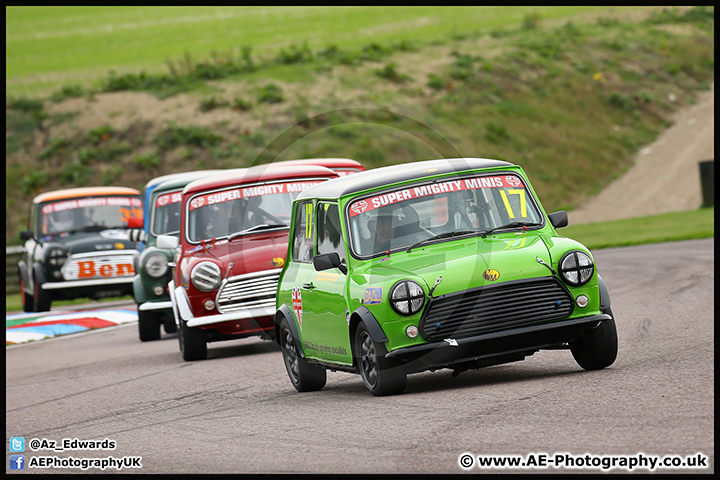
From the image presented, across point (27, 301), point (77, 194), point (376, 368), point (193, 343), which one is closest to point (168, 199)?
point (193, 343)

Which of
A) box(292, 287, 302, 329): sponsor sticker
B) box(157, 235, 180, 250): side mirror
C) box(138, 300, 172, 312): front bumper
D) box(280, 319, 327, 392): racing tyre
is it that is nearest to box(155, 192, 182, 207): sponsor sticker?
box(138, 300, 172, 312): front bumper

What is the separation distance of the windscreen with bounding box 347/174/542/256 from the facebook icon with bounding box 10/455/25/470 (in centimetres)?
284

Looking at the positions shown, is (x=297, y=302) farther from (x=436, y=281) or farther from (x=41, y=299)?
(x=41, y=299)

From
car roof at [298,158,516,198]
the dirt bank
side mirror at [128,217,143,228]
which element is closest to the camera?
car roof at [298,158,516,198]

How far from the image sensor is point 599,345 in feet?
25.7

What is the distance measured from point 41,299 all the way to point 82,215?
1898 millimetres

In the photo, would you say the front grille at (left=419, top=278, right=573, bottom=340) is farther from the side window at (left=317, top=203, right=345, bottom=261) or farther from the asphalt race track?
the side window at (left=317, top=203, right=345, bottom=261)

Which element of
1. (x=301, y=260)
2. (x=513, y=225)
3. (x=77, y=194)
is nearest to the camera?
(x=513, y=225)

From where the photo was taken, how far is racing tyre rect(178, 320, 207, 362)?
1191 cm

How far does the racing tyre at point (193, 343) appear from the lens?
469 inches

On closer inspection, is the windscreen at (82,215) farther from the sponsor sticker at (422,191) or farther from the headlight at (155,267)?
the sponsor sticker at (422,191)

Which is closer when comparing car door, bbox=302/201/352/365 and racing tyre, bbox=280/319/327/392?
car door, bbox=302/201/352/365
